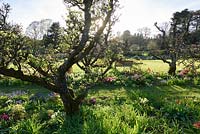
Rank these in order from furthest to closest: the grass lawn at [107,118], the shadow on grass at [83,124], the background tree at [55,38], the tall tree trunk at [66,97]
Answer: the background tree at [55,38], the tall tree trunk at [66,97], the grass lawn at [107,118], the shadow on grass at [83,124]

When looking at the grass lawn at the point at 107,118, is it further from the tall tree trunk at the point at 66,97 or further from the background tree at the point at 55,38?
the background tree at the point at 55,38

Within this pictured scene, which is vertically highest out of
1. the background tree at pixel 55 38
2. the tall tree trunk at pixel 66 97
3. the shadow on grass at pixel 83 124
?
the background tree at pixel 55 38

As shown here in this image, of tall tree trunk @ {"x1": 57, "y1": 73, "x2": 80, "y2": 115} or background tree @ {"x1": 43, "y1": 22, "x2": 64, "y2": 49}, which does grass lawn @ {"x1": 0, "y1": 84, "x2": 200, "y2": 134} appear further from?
background tree @ {"x1": 43, "y1": 22, "x2": 64, "y2": 49}

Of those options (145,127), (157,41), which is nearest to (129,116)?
(145,127)

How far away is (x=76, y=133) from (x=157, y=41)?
2501 inches

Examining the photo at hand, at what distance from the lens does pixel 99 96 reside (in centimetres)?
1603

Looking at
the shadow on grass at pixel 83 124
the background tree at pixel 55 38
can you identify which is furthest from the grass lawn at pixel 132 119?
the background tree at pixel 55 38

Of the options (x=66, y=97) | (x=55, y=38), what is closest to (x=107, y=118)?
(x=66, y=97)

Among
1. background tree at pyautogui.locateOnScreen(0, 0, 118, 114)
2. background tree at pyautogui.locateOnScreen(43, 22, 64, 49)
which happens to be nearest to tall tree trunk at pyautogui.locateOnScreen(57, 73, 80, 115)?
background tree at pyautogui.locateOnScreen(0, 0, 118, 114)

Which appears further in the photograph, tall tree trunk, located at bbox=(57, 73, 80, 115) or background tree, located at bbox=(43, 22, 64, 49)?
background tree, located at bbox=(43, 22, 64, 49)

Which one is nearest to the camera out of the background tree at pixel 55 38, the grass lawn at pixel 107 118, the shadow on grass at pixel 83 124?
the shadow on grass at pixel 83 124

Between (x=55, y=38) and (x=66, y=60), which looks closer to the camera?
(x=66, y=60)

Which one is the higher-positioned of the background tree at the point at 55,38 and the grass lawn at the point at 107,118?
the background tree at the point at 55,38

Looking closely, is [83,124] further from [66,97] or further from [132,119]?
→ [132,119]
